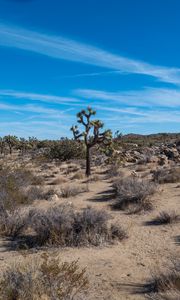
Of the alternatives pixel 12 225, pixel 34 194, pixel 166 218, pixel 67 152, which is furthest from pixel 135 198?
pixel 67 152

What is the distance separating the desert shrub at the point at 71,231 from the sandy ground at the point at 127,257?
0.90 ft

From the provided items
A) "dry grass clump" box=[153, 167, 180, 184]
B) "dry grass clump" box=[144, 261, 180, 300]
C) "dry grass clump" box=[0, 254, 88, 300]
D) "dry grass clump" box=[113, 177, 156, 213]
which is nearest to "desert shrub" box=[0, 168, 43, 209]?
"dry grass clump" box=[113, 177, 156, 213]

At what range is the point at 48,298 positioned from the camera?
460 cm

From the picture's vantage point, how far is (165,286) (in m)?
5.44

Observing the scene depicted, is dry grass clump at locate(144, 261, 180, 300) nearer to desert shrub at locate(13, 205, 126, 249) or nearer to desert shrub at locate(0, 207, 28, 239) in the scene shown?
desert shrub at locate(13, 205, 126, 249)

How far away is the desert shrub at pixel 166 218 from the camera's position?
10156mm

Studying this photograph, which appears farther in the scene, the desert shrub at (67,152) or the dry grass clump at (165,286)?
the desert shrub at (67,152)

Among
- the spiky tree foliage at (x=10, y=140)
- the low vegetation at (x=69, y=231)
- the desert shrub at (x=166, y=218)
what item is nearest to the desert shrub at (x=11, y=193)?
the low vegetation at (x=69, y=231)

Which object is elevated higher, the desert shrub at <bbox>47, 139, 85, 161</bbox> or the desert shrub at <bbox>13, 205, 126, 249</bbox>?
the desert shrub at <bbox>47, 139, 85, 161</bbox>

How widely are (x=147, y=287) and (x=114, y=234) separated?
117 inches

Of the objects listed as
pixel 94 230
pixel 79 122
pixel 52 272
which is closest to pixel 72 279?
pixel 52 272

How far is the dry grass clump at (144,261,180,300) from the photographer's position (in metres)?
5.11

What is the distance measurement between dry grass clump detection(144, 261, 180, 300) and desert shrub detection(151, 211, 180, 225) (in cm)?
440

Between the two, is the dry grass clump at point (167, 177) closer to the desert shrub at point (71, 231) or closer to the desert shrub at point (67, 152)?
the desert shrub at point (71, 231)
